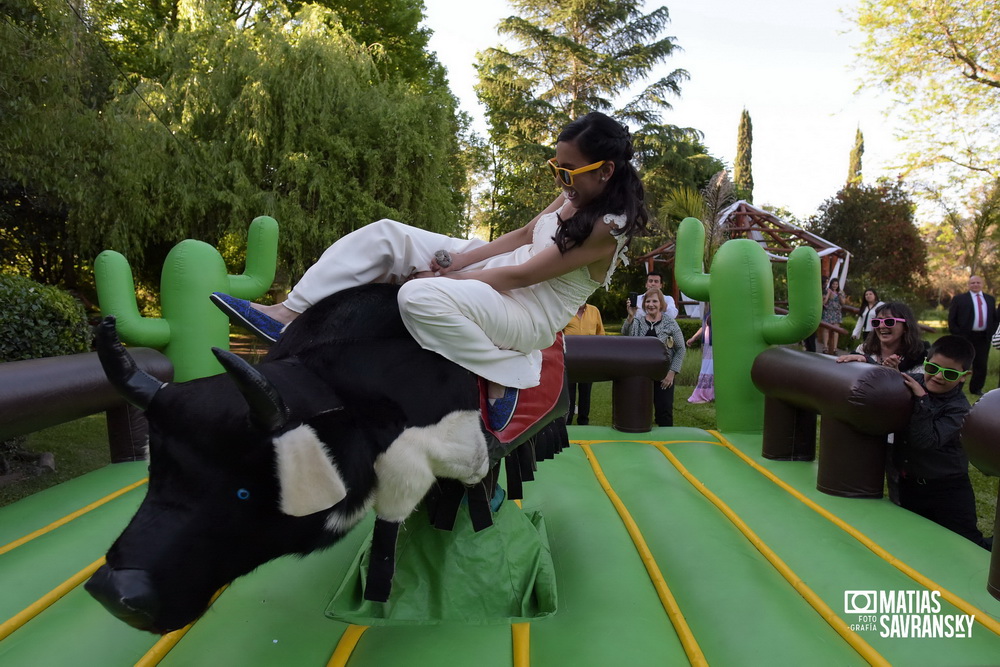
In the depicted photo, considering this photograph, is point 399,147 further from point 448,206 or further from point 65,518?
point 65,518

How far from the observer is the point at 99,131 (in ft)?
22.1

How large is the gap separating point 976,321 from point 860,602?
672 cm

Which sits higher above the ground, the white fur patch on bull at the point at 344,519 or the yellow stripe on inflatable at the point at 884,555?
the white fur patch on bull at the point at 344,519

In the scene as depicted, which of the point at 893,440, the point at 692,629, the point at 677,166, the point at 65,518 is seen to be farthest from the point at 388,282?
the point at 677,166

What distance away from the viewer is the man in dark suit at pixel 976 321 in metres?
7.22

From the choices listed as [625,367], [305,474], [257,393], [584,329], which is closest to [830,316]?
[584,329]

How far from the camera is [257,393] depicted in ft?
4.21

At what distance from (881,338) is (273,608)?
3.07 metres

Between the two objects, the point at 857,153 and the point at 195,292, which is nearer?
the point at 195,292

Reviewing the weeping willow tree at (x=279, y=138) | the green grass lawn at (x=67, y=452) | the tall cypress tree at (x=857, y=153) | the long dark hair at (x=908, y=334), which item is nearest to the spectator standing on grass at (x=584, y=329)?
the long dark hair at (x=908, y=334)

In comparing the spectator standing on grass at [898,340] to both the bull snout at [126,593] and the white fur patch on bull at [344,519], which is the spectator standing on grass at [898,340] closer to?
the white fur patch on bull at [344,519]

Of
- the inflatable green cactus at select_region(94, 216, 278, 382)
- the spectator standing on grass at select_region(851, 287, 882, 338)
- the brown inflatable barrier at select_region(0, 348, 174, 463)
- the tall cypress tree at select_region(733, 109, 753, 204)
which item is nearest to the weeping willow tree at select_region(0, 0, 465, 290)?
the inflatable green cactus at select_region(94, 216, 278, 382)

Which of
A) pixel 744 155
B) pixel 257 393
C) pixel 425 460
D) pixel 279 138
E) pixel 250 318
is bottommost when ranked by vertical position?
pixel 425 460

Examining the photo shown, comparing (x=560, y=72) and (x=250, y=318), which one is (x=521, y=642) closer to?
(x=250, y=318)
